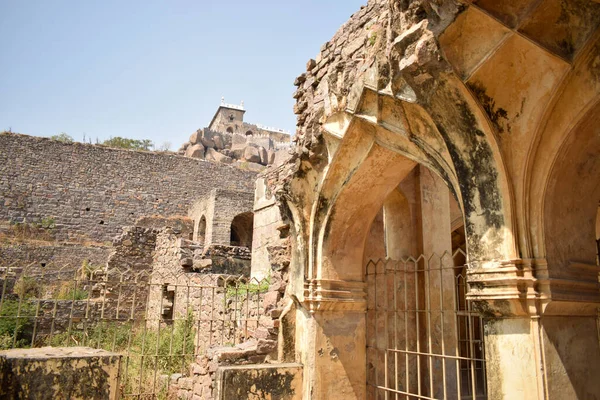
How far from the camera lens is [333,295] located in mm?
4871

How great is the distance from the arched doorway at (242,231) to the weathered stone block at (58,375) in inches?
696

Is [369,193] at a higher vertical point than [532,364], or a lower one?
higher

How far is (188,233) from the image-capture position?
22.6 metres

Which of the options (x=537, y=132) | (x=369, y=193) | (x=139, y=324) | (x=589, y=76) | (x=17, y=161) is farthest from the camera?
(x=17, y=161)

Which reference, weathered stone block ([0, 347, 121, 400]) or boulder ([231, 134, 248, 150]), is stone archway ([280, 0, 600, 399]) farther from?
boulder ([231, 134, 248, 150])

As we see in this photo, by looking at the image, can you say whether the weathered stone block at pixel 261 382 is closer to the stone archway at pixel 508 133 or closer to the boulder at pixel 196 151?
the stone archway at pixel 508 133

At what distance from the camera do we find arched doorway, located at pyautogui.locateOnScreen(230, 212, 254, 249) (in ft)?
71.7

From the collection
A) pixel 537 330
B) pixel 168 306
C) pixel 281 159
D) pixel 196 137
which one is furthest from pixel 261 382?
pixel 196 137

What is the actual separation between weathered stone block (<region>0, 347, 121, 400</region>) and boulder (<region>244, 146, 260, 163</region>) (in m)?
30.3

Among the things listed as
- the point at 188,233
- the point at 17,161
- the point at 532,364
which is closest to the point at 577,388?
the point at 532,364

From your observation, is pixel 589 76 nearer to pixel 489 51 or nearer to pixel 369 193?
pixel 489 51

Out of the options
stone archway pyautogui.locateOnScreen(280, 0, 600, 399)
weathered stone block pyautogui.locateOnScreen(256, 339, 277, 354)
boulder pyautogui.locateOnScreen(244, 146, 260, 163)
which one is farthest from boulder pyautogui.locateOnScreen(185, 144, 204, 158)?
stone archway pyautogui.locateOnScreen(280, 0, 600, 399)

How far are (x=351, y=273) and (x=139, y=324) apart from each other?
9.22 m

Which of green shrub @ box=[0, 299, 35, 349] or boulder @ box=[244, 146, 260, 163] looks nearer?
green shrub @ box=[0, 299, 35, 349]
